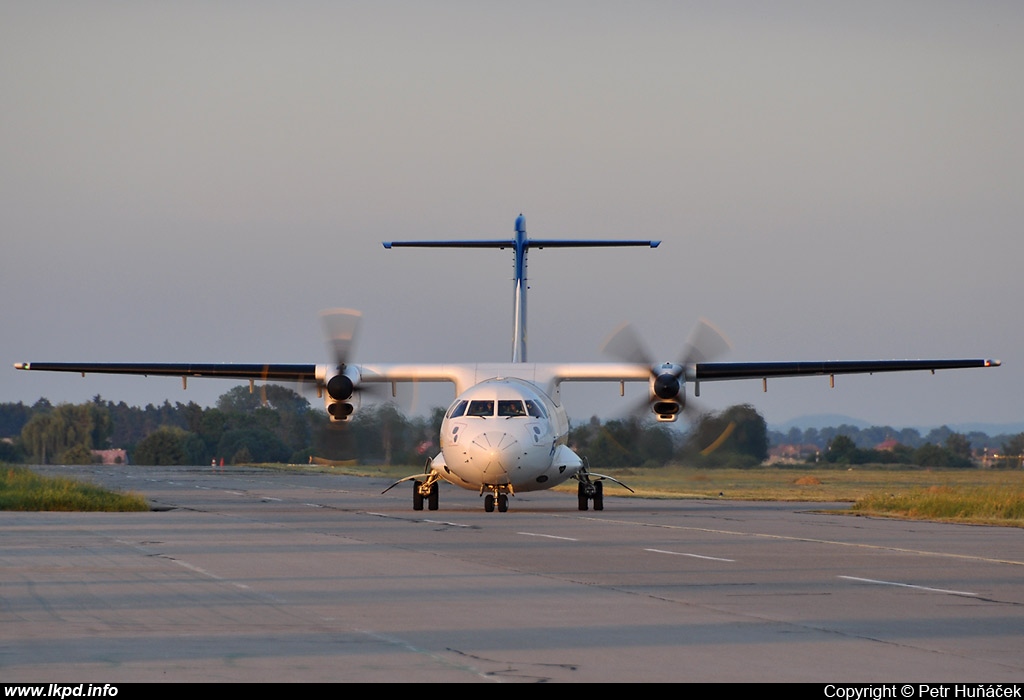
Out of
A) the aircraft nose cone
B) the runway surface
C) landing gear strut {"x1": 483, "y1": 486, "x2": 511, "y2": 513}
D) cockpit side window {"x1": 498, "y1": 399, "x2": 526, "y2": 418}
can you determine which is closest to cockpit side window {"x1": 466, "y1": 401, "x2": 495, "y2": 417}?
cockpit side window {"x1": 498, "y1": 399, "x2": 526, "y2": 418}

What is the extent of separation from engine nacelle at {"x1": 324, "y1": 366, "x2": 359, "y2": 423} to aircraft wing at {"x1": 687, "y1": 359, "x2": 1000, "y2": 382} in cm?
777

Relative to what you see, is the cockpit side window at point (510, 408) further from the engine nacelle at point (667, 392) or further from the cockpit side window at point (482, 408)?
the engine nacelle at point (667, 392)

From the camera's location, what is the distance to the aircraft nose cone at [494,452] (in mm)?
27094

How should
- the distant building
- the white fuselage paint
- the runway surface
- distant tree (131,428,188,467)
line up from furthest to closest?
the distant building → distant tree (131,428,188,467) → the white fuselage paint → the runway surface

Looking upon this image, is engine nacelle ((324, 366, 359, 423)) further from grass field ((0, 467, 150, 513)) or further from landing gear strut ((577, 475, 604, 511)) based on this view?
landing gear strut ((577, 475, 604, 511))

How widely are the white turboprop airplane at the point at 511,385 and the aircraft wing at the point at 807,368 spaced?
24mm

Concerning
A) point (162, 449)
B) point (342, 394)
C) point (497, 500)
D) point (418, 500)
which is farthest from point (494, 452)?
point (162, 449)

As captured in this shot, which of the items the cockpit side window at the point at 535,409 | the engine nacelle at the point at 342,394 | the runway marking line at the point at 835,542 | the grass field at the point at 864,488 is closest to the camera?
the runway marking line at the point at 835,542

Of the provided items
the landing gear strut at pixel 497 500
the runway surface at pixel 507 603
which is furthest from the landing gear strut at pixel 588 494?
the runway surface at pixel 507 603

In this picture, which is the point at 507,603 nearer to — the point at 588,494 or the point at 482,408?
the point at 482,408

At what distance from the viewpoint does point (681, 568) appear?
15703 millimetres

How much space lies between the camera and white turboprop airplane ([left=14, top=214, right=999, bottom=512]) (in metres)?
27.8

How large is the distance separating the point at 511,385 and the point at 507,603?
17.3 meters
